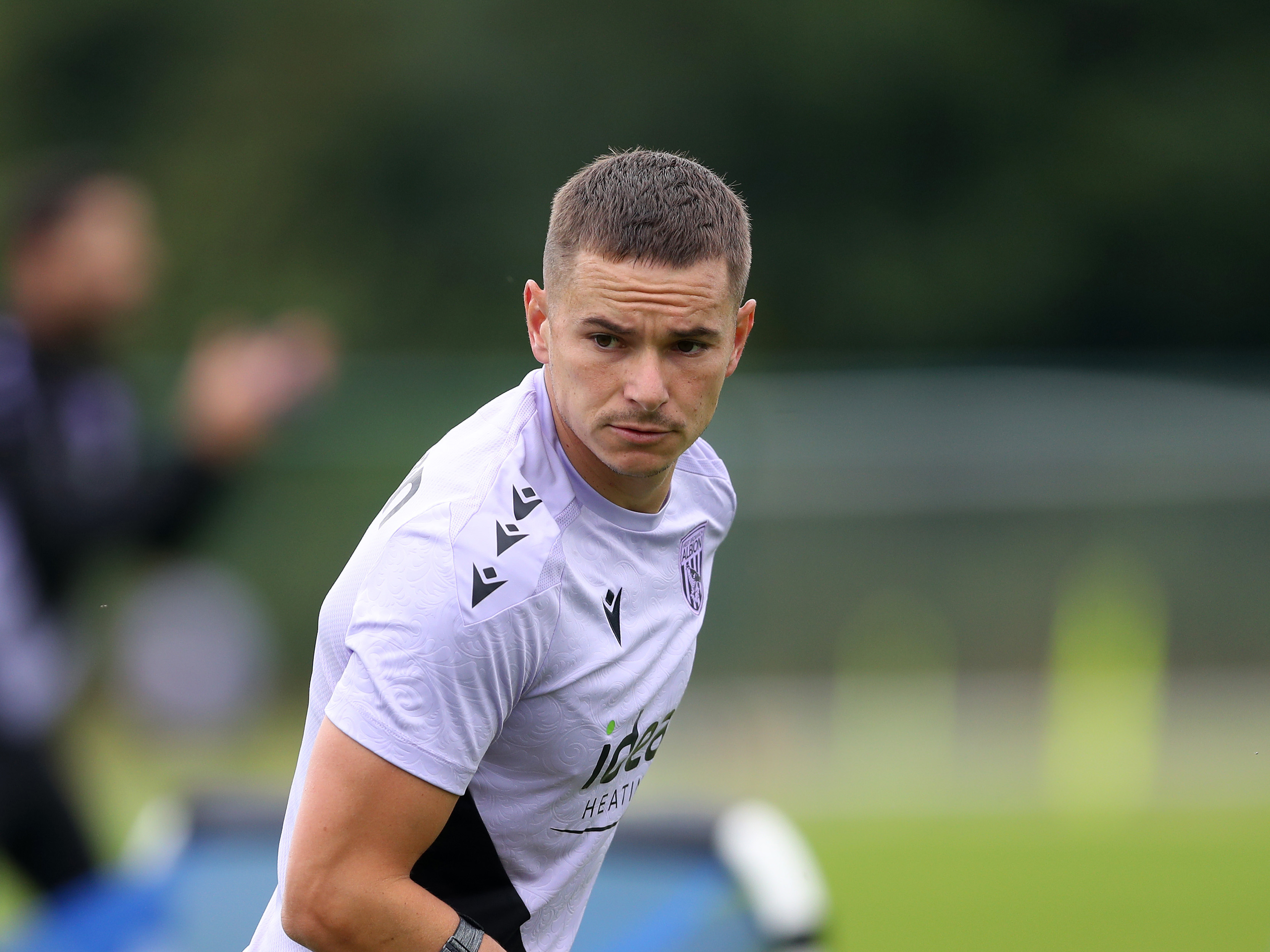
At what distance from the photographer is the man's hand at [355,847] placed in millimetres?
2322

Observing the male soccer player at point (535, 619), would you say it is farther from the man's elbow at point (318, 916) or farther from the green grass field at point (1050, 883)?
the green grass field at point (1050, 883)

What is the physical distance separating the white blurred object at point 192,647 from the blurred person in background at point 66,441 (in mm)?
5087

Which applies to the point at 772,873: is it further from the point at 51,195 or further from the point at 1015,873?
the point at 51,195

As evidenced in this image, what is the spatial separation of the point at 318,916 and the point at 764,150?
1646 cm

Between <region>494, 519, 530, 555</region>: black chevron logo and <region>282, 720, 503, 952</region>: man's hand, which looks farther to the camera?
<region>494, 519, 530, 555</region>: black chevron logo

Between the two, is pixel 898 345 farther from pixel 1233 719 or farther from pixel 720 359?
pixel 720 359

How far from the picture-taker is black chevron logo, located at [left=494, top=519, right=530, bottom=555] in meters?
2.45

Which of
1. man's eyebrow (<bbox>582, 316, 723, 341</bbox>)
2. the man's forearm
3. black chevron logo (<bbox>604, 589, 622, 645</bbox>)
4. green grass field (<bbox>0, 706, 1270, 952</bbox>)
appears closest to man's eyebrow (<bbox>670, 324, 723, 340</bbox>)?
man's eyebrow (<bbox>582, 316, 723, 341</bbox>)

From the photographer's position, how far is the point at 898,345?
1731cm

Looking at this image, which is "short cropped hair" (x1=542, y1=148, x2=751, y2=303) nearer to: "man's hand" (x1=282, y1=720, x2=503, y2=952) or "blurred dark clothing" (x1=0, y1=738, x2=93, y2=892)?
"man's hand" (x1=282, y1=720, x2=503, y2=952)

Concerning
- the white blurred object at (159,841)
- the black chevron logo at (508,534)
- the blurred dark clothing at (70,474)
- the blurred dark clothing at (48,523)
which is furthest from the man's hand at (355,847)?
the white blurred object at (159,841)

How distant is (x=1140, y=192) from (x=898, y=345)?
3316 mm

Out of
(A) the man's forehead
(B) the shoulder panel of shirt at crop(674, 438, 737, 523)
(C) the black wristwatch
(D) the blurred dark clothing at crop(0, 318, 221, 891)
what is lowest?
(D) the blurred dark clothing at crop(0, 318, 221, 891)

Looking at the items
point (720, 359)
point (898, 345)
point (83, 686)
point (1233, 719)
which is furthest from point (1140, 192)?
point (720, 359)
